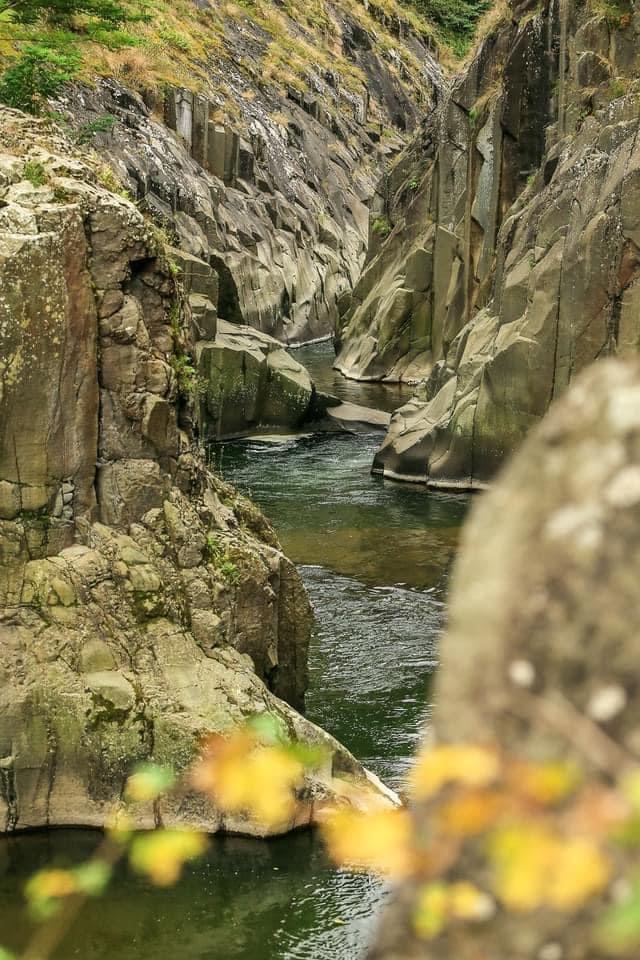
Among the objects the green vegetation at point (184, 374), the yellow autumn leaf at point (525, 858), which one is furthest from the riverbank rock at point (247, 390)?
the yellow autumn leaf at point (525, 858)

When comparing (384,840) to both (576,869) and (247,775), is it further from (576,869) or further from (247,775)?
(576,869)

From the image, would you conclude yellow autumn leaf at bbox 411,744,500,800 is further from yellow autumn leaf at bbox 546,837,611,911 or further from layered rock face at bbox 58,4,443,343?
layered rock face at bbox 58,4,443,343

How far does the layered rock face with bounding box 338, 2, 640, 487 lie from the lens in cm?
2511

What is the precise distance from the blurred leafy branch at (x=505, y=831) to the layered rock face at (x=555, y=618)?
0.09 feet

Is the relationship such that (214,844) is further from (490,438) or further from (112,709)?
(490,438)

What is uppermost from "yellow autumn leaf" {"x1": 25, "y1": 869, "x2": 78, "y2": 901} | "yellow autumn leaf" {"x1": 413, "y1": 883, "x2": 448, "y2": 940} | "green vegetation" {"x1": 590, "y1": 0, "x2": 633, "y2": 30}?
"green vegetation" {"x1": 590, "y1": 0, "x2": 633, "y2": 30}

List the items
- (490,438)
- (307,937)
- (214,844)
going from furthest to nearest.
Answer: (490,438), (214,844), (307,937)

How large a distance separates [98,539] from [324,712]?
13.0 feet

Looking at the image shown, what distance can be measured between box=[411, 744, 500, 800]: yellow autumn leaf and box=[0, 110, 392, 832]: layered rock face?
886 centimetres

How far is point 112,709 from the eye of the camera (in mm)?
11164

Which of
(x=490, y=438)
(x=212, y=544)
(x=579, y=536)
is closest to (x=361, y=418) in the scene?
(x=490, y=438)

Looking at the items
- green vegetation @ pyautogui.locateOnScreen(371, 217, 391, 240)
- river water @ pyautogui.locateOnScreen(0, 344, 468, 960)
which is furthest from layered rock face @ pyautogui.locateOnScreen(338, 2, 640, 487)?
green vegetation @ pyautogui.locateOnScreen(371, 217, 391, 240)

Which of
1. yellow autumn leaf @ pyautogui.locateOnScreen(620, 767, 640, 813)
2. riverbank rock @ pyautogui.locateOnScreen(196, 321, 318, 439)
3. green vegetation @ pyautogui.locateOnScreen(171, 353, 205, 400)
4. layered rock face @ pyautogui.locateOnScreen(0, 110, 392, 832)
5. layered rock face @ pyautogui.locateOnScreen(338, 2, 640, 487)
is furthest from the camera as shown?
riverbank rock @ pyautogui.locateOnScreen(196, 321, 318, 439)

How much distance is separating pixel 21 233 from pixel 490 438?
17.1 m
